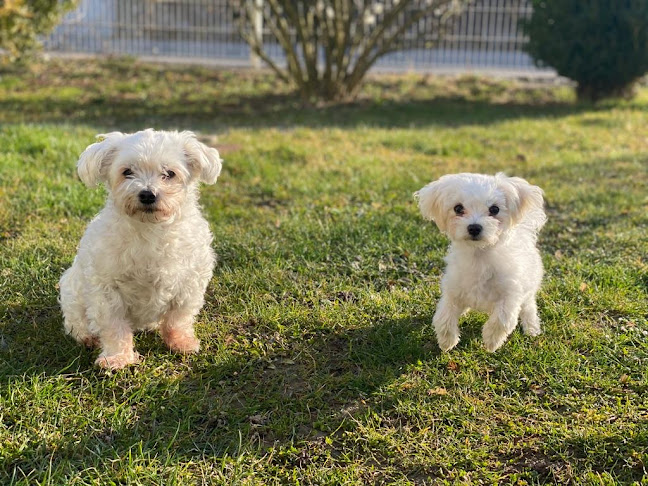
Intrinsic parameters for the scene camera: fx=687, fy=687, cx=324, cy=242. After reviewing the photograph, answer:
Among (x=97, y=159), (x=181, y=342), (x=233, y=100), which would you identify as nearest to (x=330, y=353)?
(x=181, y=342)

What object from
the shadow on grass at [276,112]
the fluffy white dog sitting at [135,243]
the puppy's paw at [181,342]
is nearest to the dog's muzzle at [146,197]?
the fluffy white dog sitting at [135,243]

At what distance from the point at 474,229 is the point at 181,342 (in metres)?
1.65

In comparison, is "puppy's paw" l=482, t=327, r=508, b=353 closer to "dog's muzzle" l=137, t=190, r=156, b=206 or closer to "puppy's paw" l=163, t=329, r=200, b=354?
"puppy's paw" l=163, t=329, r=200, b=354

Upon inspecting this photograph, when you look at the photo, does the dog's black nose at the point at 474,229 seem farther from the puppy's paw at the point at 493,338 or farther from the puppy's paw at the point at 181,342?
the puppy's paw at the point at 181,342

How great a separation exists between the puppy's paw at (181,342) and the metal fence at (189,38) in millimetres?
11969

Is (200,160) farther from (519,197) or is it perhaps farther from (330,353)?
(519,197)

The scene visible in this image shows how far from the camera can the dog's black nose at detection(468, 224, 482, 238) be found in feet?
11.4

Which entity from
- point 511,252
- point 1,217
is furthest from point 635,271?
point 1,217

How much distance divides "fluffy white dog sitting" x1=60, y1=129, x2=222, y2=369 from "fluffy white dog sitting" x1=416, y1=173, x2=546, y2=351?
1.29 m

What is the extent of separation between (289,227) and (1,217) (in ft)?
7.16

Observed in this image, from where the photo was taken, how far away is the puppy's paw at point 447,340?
3.62m

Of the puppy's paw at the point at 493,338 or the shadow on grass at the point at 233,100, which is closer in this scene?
the puppy's paw at the point at 493,338

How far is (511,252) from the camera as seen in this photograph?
369 cm

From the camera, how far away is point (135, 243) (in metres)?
3.41
